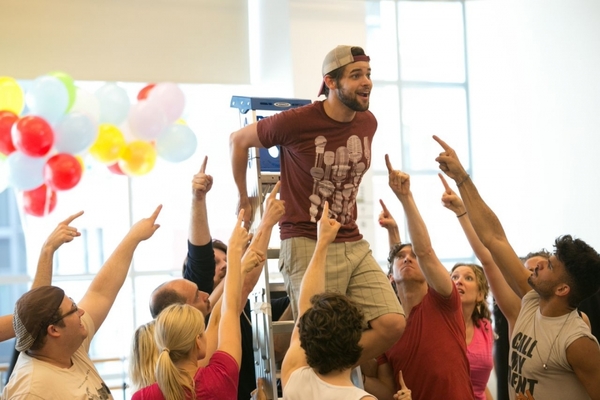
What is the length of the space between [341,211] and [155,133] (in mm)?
2737

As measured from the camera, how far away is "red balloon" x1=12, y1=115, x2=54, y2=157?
4.80 meters

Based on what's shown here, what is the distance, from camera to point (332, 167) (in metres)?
3.02

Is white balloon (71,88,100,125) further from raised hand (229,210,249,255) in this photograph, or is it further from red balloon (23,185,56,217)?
raised hand (229,210,249,255)

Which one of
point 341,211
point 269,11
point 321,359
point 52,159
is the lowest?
point 321,359

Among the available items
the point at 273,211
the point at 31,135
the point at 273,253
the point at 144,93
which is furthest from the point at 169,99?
the point at 273,211

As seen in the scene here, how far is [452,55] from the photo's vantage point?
8.08m

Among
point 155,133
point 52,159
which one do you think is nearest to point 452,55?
point 155,133

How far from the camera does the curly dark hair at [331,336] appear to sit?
2.33m

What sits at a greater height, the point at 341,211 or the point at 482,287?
the point at 341,211

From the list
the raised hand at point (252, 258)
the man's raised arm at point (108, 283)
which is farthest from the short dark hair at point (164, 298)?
the raised hand at point (252, 258)

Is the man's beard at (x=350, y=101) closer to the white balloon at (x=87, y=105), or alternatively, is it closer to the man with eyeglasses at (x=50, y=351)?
the man with eyeglasses at (x=50, y=351)

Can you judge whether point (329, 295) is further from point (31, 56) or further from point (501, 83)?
point (501, 83)

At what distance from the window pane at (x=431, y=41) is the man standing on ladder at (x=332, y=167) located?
4969mm

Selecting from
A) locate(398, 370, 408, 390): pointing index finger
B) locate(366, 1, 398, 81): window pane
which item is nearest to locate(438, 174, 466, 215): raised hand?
locate(398, 370, 408, 390): pointing index finger
